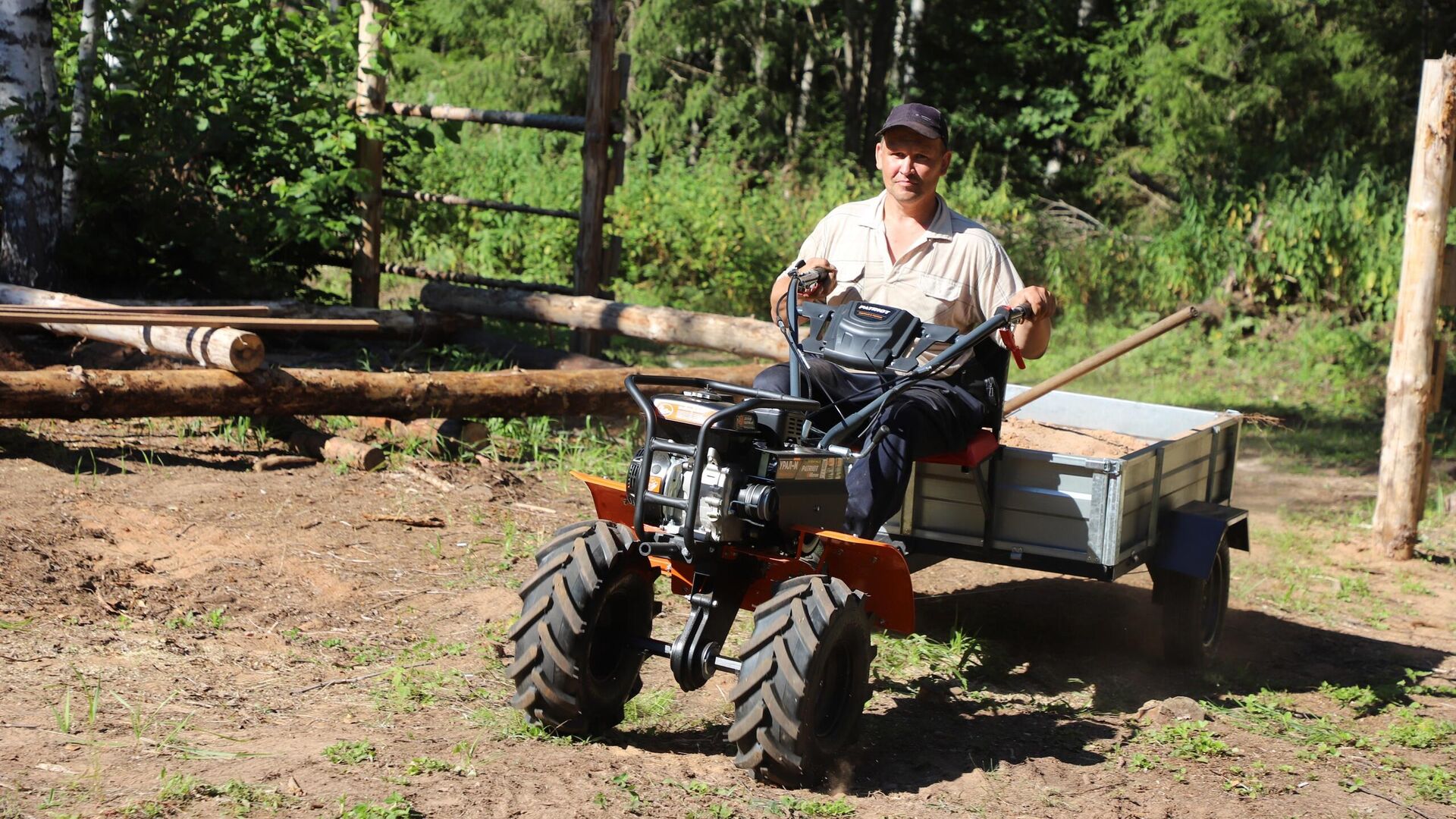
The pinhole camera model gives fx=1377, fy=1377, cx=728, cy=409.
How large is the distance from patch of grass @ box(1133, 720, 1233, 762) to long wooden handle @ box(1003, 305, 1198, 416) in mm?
1577

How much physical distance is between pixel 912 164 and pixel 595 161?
5.41 meters

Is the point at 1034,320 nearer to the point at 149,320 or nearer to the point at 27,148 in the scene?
the point at 149,320

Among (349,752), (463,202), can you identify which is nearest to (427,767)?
(349,752)

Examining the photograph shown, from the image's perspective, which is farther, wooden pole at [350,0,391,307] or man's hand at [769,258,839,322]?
wooden pole at [350,0,391,307]

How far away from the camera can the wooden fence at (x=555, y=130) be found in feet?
31.8

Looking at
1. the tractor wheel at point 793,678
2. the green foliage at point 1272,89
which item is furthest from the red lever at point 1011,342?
the green foliage at point 1272,89

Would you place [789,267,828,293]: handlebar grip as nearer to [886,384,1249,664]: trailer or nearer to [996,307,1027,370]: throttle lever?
[996,307,1027,370]: throttle lever

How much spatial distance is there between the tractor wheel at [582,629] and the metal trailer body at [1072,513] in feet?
4.18

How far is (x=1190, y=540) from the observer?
515 cm

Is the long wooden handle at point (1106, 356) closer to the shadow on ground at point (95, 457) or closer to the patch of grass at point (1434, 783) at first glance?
the patch of grass at point (1434, 783)

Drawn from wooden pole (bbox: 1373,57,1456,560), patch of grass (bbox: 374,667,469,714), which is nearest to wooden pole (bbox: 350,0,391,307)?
patch of grass (bbox: 374,667,469,714)

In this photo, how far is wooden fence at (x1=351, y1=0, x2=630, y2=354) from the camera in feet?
31.8

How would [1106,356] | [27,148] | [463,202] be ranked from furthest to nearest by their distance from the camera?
1. [463,202]
2. [27,148]
3. [1106,356]

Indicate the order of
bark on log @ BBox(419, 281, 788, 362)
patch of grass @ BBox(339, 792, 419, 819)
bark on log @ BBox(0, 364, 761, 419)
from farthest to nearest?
bark on log @ BBox(419, 281, 788, 362)
bark on log @ BBox(0, 364, 761, 419)
patch of grass @ BBox(339, 792, 419, 819)
